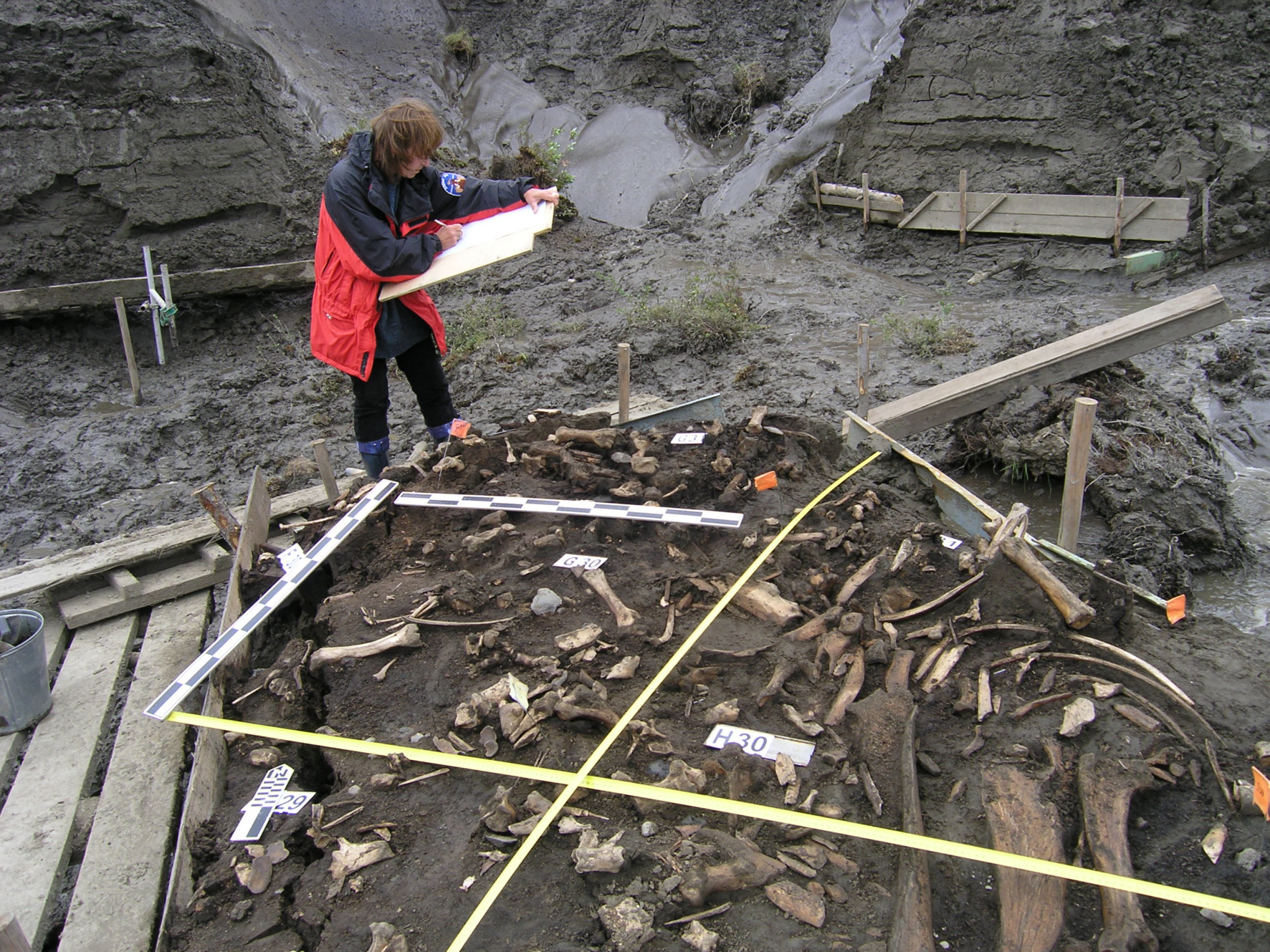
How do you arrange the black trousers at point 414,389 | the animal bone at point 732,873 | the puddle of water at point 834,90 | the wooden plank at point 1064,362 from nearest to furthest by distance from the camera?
1. the animal bone at point 732,873
2. the black trousers at point 414,389
3. the wooden plank at point 1064,362
4. the puddle of water at point 834,90

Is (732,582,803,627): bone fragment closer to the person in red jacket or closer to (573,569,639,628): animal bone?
(573,569,639,628): animal bone

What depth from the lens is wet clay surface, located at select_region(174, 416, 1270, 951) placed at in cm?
217

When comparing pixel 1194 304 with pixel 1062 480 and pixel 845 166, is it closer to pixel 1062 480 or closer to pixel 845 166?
pixel 1062 480

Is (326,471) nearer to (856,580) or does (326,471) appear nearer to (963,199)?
(856,580)

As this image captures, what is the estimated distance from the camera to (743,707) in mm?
2842

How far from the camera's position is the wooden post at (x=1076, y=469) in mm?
4047

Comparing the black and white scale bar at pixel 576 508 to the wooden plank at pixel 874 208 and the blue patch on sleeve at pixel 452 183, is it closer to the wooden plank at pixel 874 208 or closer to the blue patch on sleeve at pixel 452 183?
the blue patch on sleeve at pixel 452 183

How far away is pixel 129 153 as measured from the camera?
8.91 metres

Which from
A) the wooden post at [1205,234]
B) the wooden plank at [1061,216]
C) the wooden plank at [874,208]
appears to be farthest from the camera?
the wooden plank at [874,208]

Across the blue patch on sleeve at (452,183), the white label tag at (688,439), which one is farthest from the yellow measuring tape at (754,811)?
the blue patch on sleeve at (452,183)

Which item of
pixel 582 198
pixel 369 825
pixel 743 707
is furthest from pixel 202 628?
pixel 582 198

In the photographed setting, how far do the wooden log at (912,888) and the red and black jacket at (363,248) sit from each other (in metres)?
3.31

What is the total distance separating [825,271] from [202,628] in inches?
363

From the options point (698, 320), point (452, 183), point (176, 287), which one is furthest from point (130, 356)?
point (698, 320)
